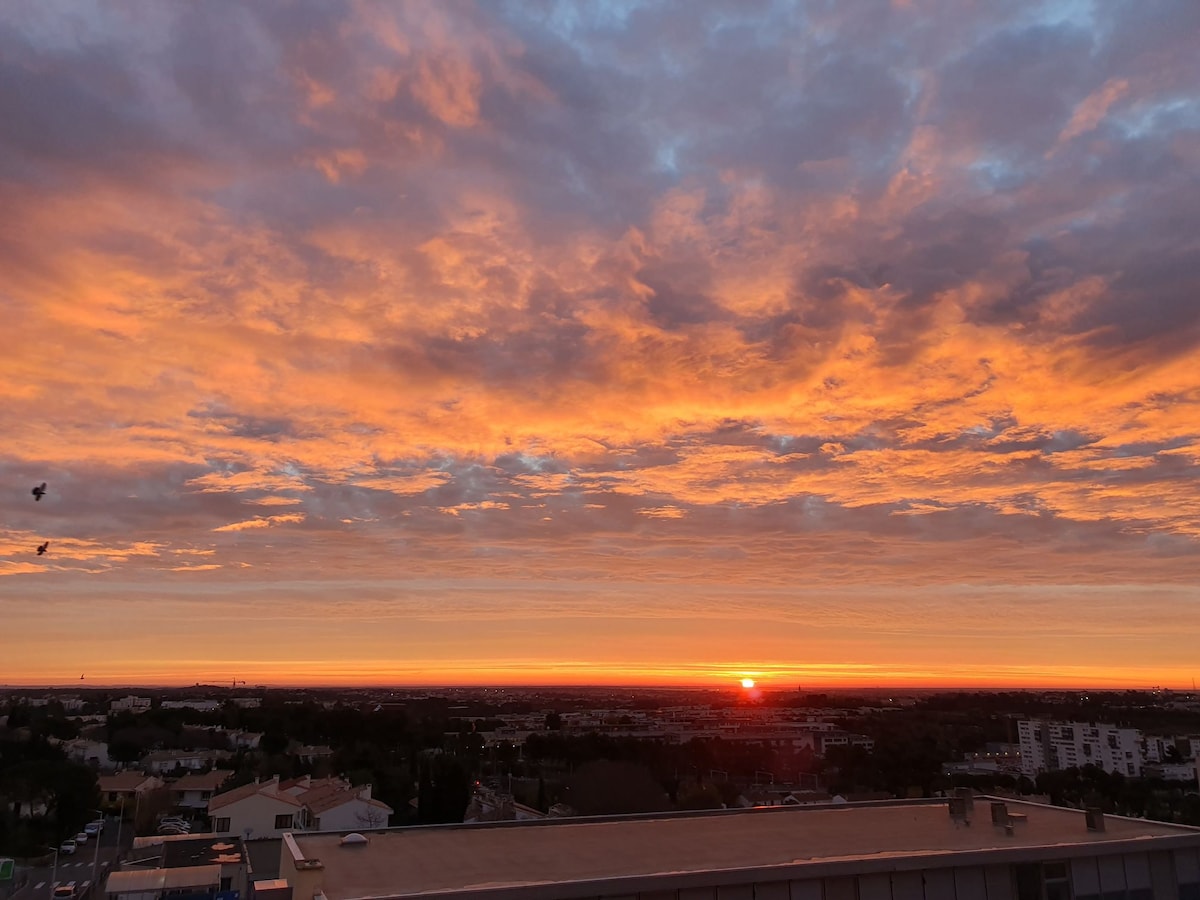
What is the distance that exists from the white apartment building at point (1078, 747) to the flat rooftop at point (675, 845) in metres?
46.6

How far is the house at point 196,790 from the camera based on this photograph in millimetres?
40438

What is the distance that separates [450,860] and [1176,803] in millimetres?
36217

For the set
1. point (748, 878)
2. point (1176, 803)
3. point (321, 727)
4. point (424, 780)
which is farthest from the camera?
point (321, 727)

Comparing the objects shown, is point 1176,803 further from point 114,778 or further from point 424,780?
point 114,778

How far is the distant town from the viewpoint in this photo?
30.9 m

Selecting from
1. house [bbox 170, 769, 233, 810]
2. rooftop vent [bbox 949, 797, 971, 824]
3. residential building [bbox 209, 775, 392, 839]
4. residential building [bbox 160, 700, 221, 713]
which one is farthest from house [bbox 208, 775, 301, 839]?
residential building [bbox 160, 700, 221, 713]

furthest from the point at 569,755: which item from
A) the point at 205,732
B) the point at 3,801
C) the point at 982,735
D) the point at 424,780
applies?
the point at 982,735

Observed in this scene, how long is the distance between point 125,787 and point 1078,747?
200ft

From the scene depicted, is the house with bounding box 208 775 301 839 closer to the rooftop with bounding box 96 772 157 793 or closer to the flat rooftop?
the rooftop with bounding box 96 772 157 793

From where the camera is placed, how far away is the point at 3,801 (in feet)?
119

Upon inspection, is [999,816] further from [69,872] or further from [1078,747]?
[1078,747]

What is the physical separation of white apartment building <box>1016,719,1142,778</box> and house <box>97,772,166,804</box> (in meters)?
51.6

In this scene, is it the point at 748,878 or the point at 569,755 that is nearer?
the point at 748,878

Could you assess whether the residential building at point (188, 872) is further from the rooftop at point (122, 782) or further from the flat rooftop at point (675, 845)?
the rooftop at point (122, 782)
